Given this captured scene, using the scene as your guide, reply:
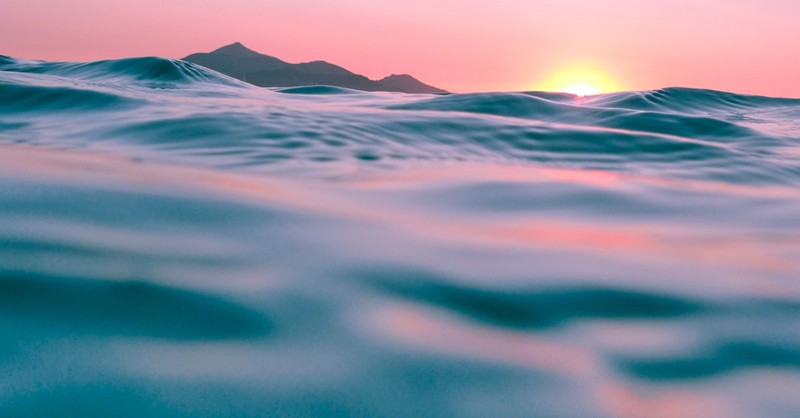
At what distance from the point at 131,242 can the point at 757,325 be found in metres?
1.33

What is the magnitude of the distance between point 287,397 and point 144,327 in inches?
12.4

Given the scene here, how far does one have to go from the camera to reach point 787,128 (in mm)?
6750

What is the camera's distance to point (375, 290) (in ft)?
4.47

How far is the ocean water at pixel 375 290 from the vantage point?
3.20 feet

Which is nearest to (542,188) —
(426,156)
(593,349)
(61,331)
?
(426,156)

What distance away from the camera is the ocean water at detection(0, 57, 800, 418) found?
976mm

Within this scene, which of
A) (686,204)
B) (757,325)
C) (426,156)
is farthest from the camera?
(426,156)

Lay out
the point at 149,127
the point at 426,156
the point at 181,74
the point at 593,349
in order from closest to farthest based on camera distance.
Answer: the point at 593,349 → the point at 426,156 → the point at 149,127 → the point at 181,74

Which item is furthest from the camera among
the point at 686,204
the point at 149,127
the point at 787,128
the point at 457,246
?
the point at 787,128

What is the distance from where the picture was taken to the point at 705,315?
1412 mm

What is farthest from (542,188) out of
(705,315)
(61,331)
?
(61,331)

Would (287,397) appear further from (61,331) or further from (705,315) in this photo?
(705,315)

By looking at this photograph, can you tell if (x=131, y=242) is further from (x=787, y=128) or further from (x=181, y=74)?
(x=181, y=74)

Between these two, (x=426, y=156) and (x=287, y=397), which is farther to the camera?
(x=426, y=156)
